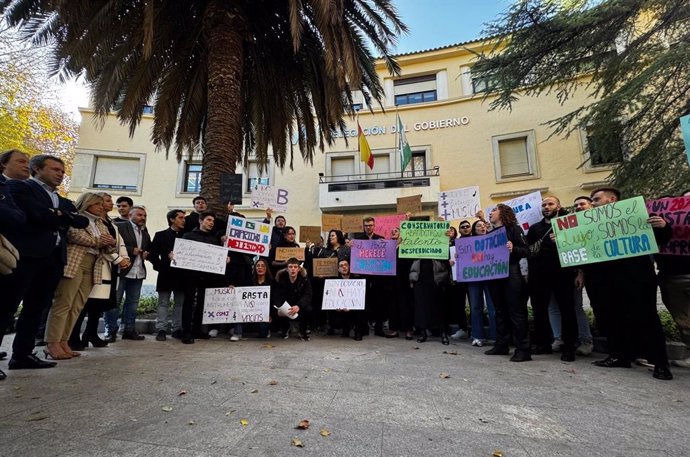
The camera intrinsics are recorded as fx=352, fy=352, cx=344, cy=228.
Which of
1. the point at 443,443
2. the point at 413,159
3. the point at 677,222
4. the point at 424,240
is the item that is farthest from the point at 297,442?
the point at 413,159

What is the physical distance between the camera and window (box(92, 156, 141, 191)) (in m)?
17.7

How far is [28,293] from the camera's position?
11.5ft

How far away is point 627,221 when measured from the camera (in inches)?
154

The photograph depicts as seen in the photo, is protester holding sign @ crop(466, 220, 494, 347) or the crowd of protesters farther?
protester holding sign @ crop(466, 220, 494, 347)

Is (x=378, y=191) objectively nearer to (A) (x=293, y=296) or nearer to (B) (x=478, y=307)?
(A) (x=293, y=296)

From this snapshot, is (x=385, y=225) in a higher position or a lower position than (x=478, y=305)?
higher

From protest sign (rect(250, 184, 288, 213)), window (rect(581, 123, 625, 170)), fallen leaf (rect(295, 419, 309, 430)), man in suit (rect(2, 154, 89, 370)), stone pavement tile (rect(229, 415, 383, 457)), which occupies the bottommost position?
stone pavement tile (rect(229, 415, 383, 457))

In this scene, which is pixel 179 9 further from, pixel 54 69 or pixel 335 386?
pixel 335 386

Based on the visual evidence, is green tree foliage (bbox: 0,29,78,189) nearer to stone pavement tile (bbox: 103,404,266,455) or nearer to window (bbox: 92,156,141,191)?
window (bbox: 92,156,141,191)

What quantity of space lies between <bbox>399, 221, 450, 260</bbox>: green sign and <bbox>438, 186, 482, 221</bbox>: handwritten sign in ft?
3.89

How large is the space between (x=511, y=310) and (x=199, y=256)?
14.8 feet

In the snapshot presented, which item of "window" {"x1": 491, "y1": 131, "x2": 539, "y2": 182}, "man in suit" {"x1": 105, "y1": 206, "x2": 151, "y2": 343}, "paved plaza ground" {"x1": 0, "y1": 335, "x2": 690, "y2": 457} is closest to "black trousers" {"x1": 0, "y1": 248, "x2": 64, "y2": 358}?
"paved plaza ground" {"x1": 0, "y1": 335, "x2": 690, "y2": 457}

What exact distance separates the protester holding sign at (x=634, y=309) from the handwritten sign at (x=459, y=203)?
2742 mm

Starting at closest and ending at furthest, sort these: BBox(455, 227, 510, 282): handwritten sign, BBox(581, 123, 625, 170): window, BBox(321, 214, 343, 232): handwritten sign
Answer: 1. BBox(455, 227, 510, 282): handwritten sign
2. BBox(321, 214, 343, 232): handwritten sign
3. BBox(581, 123, 625, 170): window
